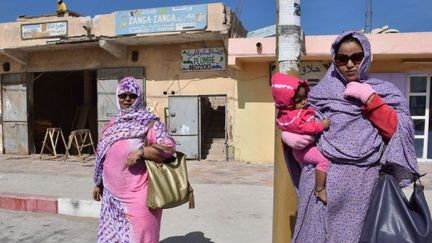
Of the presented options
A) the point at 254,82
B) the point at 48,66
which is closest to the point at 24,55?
the point at 48,66

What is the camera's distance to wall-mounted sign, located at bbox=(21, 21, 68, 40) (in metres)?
12.4

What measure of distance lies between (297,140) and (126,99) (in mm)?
1367

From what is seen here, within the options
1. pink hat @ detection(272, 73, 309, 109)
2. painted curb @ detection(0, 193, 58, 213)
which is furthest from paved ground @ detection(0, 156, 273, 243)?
pink hat @ detection(272, 73, 309, 109)

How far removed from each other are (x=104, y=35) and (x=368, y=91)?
11088mm

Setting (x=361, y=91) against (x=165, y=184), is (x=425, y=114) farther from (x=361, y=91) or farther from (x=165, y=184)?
(x=361, y=91)

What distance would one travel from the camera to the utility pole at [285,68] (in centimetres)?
265

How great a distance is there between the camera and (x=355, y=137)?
5.87 feet

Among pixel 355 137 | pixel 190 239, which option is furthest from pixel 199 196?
pixel 355 137

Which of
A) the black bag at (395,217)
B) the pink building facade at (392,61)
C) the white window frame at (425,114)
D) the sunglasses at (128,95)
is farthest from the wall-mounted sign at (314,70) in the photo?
the black bag at (395,217)

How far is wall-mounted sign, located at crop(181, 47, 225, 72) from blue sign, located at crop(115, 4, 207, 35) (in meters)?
0.87

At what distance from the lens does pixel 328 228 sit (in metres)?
1.92

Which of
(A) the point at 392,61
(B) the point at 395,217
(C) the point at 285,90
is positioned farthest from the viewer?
(A) the point at 392,61

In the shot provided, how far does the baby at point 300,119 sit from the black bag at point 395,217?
0.24 metres

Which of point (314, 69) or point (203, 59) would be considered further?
point (203, 59)
